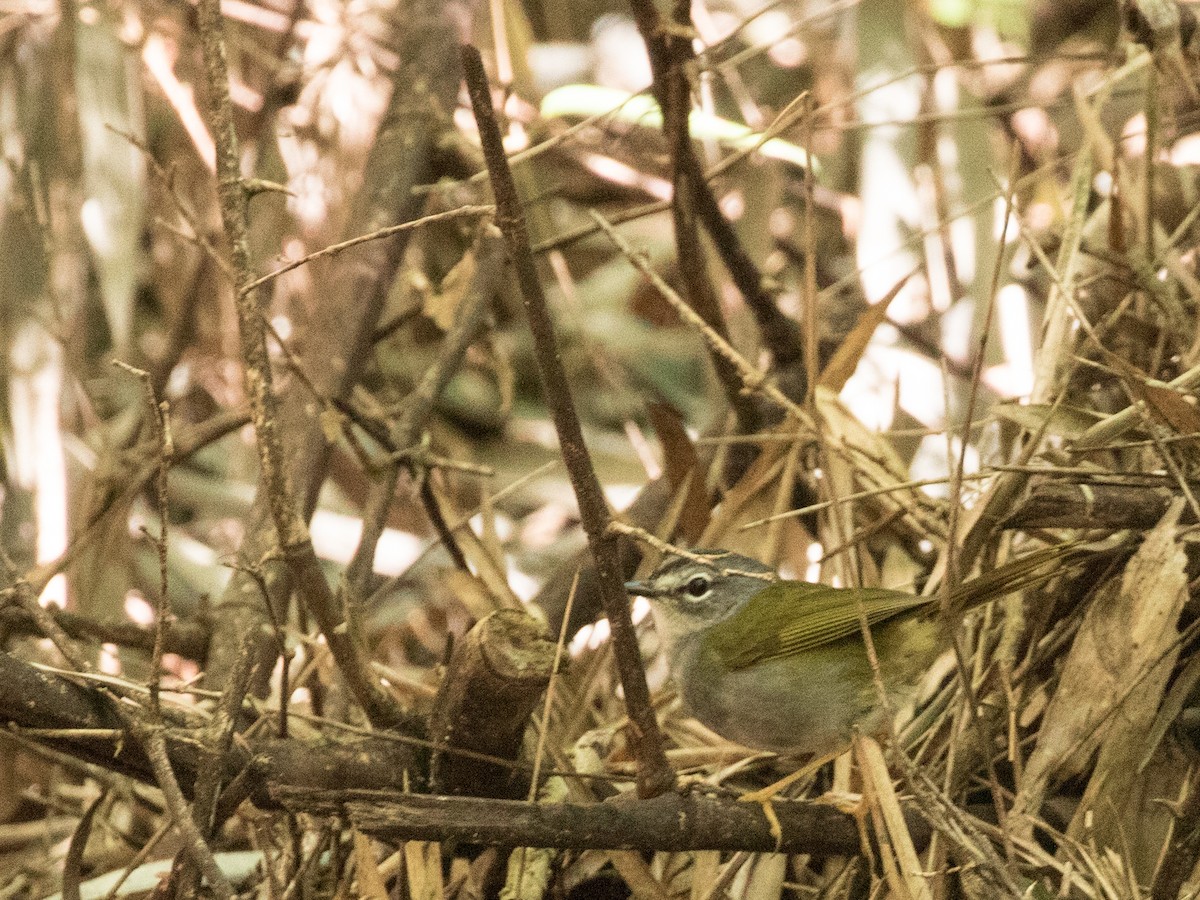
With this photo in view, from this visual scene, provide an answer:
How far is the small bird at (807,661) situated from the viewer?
2.67 meters

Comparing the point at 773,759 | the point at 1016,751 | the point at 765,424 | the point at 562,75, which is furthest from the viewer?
the point at 562,75

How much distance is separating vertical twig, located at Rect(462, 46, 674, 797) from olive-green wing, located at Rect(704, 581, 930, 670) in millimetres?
731

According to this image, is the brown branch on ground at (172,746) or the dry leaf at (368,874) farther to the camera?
the dry leaf at (368,874)

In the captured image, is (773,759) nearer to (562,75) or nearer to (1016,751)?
(1016,751)

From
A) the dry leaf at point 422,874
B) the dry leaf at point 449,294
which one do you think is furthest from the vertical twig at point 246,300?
the dry leaf at point 449,294

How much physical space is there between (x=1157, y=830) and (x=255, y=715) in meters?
1.70

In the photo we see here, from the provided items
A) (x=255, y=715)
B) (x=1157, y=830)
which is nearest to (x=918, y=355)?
(x=1157, y=830)

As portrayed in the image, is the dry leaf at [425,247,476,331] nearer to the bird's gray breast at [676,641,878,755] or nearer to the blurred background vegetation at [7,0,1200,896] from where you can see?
the blurred background vegetation at [7,0,1200,896]

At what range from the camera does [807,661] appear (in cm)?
279

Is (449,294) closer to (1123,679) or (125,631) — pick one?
(125,631)

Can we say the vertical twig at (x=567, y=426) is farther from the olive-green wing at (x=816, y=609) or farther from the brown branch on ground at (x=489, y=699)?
the olive-green wing at (x=816, y=609)

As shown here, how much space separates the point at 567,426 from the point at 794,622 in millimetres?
1175

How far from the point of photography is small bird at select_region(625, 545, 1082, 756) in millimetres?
2674

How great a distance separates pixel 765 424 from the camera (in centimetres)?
362
